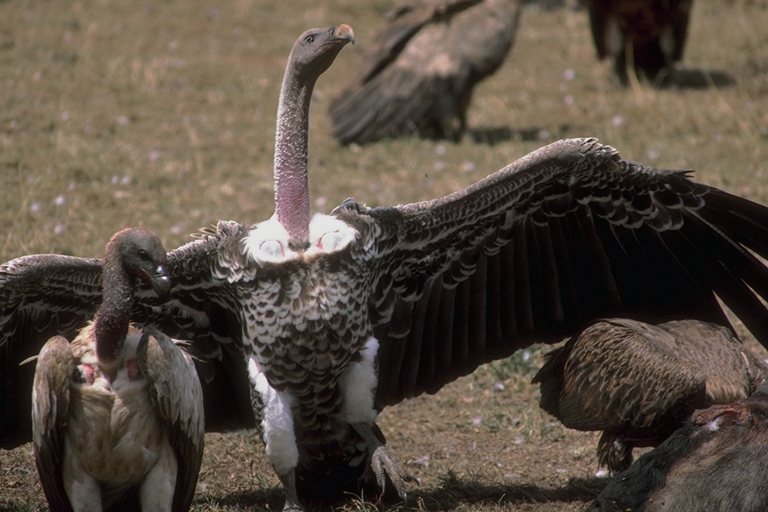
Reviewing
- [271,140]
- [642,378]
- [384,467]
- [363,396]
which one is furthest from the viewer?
[271,140]

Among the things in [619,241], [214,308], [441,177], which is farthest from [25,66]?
[619,241]

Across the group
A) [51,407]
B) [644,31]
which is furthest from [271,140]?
[51,407]

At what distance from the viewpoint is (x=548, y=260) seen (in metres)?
5.55

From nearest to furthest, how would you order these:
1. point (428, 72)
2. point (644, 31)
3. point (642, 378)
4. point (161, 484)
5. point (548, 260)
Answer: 1. point (161, 484)
2. point (642, 378)
3. point (548, 260)
4. point (428, 72)
5. point (644, 31)

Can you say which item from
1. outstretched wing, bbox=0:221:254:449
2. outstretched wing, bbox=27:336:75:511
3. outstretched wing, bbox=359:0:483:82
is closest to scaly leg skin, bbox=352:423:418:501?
outstretched wing, bbox=0:221:254:449

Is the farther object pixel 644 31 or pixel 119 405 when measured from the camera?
pixel 644 31

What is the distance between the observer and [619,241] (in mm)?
5488

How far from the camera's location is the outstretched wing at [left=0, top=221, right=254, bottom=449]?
4.91 m

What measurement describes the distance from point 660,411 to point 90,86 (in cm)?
704

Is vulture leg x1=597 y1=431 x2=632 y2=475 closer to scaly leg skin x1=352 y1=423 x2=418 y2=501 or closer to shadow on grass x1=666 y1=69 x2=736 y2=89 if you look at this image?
scaly leg skin x1=352 y1=423 x2=418 y2=501

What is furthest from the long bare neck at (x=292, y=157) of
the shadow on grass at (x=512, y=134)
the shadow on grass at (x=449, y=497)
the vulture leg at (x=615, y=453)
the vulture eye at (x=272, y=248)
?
the shadow on grass at (x=512, y=134)

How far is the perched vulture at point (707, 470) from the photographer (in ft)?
14.5

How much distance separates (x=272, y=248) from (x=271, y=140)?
4.99 meters

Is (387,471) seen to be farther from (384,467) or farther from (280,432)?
(280,432)
